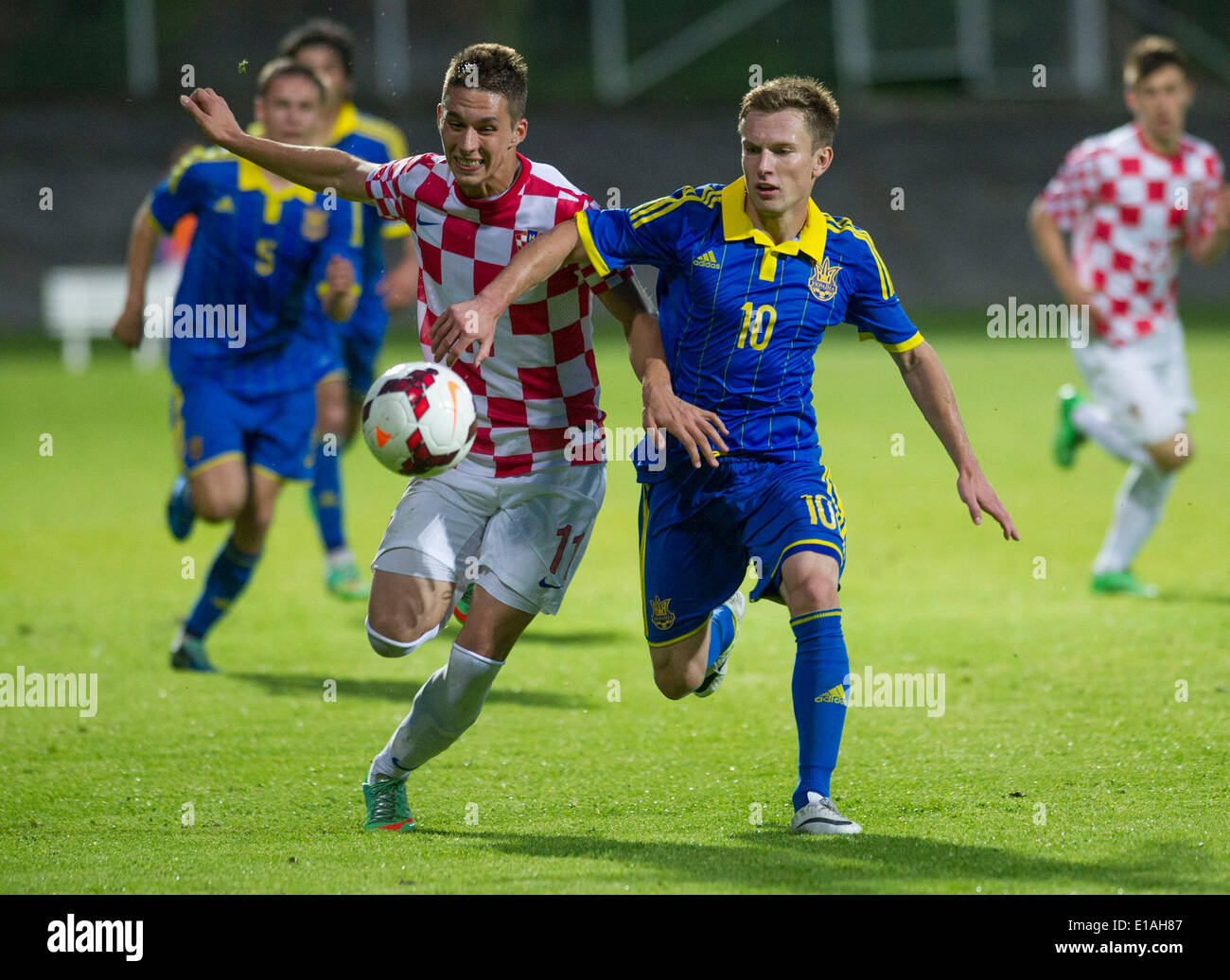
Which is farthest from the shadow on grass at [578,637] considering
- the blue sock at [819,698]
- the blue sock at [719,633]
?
the blue sock at [819,698]

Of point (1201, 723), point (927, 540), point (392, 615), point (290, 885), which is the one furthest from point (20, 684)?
point (927, 540)

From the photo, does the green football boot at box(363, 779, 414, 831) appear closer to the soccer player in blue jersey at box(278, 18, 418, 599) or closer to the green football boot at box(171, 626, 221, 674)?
the green football boot at box(171, 626, 221, 674)

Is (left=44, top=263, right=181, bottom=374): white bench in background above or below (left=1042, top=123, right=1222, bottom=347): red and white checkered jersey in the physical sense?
above

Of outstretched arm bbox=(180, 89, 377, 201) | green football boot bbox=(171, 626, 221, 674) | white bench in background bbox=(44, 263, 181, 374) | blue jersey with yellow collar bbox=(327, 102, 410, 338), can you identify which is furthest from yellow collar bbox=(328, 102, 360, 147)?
white bench in background bbox=(44, 263, 181, 374)

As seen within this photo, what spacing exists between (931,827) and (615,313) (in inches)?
64.4

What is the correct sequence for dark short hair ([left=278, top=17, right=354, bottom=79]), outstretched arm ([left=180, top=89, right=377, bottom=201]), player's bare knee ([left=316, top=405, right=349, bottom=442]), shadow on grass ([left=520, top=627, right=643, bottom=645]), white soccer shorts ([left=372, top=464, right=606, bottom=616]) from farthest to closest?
player's bare knee ([left=316, top=405, right=349, bottom=442]), dark short hair ([left=278, top=17, right=354, bottom=79]), shadow on grass ([left=520, top=627, right=643, bottom=645]), outstretched arm ([left=180, top=89, right=377, bottom=201]), white soccer shorts ([left=372, top=464, right=606, bottom=616])

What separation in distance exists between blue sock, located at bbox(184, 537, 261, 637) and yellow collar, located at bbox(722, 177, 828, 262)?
3023 millimetres

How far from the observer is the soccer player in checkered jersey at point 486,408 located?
14.8 ft

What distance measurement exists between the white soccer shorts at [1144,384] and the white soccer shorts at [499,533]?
4.09m

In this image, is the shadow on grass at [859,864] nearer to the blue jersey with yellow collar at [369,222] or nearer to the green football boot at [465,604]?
the green football boot at [465,604]

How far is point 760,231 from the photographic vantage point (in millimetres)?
4625

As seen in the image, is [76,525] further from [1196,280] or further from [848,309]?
[1196,280]

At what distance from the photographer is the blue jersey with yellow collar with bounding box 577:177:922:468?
4.61 metres

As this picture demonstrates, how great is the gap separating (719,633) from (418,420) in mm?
1462
